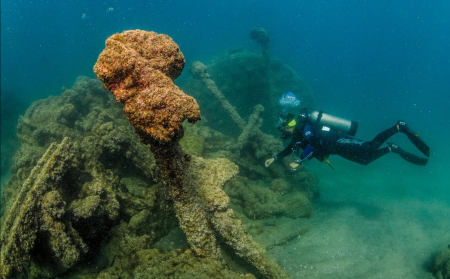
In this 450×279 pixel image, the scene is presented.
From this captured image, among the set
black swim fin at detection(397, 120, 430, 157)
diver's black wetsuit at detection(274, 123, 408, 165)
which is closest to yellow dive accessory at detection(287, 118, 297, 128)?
diver's black wetsuit at detection(274, 123, 408, 165)

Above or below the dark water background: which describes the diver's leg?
below

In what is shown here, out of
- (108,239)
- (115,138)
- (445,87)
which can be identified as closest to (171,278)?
(108,239)

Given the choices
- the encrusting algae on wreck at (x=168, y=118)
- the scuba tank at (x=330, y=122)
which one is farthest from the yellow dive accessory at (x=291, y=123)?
the encrusting algae on wreck at (x=168, y=118)

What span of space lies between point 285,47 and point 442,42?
93111 mm

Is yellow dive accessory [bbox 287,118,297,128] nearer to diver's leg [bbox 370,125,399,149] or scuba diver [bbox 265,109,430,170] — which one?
scuba diver [bbox 265,109,430,170]

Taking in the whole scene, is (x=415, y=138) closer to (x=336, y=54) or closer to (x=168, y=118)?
(x=168, y=118)

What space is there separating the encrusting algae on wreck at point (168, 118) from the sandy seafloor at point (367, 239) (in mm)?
2080

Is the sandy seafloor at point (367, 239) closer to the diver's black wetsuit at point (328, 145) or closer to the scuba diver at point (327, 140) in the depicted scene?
the scuba diver at point (327, 140)

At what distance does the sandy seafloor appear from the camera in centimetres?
506

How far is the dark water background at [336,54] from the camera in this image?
19109 millimetres

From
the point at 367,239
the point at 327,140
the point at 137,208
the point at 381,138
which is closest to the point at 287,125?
the point at 327,140

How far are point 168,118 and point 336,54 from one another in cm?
16091

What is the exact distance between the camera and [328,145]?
7188mm

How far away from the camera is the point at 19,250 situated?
253cm
